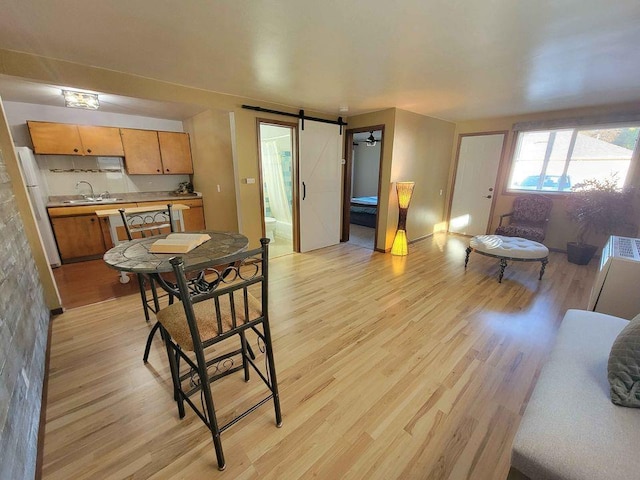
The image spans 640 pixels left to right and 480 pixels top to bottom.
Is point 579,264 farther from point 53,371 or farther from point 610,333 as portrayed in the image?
point 53,371

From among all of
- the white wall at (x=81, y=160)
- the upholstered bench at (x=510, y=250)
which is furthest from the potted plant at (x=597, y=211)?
the white wall at (x=81, y=160)

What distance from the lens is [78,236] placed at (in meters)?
3.86

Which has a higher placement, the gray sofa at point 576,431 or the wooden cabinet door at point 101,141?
the wooden cabinet door at point 101,141

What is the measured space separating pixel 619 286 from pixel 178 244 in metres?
3.42

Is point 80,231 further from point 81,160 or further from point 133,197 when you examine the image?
point 81,160

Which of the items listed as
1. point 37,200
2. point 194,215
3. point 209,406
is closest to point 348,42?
point 209,406

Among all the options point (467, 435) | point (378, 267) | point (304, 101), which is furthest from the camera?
point (378, 267)

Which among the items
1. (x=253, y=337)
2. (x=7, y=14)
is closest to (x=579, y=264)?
(x=253, y=337)

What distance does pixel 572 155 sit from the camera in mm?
4188

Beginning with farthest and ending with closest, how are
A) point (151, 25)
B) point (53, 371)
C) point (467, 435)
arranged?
point (53, 371) < point (151, 25) < point (467, 435)

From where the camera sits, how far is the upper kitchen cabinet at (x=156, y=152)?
4.35 metres

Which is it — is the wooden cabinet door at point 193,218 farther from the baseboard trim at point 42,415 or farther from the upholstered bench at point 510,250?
the upholstered bench at point 510,250

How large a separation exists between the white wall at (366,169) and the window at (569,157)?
3698 mm

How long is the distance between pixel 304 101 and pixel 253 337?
3.00m
